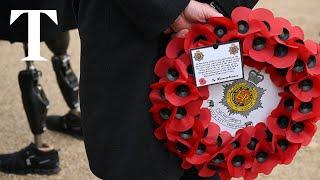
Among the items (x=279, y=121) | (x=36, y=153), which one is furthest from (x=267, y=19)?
(x=36, y=153)

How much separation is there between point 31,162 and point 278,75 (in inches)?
71.7

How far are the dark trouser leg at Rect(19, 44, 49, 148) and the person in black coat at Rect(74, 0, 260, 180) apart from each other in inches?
51.4

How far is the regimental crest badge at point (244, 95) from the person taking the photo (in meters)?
1.47

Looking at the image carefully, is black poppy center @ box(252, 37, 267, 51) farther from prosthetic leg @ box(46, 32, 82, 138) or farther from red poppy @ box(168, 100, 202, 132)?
prosthetic leg @ box(46, 32, 82, 138)

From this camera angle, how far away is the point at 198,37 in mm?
1414

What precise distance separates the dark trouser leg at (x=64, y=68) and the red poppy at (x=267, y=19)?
1758 mm

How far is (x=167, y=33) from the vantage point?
4.80 feet

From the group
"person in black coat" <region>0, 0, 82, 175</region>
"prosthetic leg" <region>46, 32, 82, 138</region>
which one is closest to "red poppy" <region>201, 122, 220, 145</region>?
"person in black coat" <region>0, 0, 82, 175</region>

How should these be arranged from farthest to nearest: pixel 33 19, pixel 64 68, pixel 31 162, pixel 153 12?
pixel 64 68 → pixel 31 162 → pixel 33 19 → pixel 153 12

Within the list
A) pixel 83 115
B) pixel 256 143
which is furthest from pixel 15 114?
pixel 256 143

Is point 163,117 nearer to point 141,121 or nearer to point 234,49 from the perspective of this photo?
point 141,121

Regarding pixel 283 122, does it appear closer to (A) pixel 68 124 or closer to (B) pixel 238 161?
(B) pixel 238 161

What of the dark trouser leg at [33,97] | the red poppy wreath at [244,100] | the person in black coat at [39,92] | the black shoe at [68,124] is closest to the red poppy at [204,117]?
the red poppy wreath at [244,100]

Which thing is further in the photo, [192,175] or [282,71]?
[192,175]
